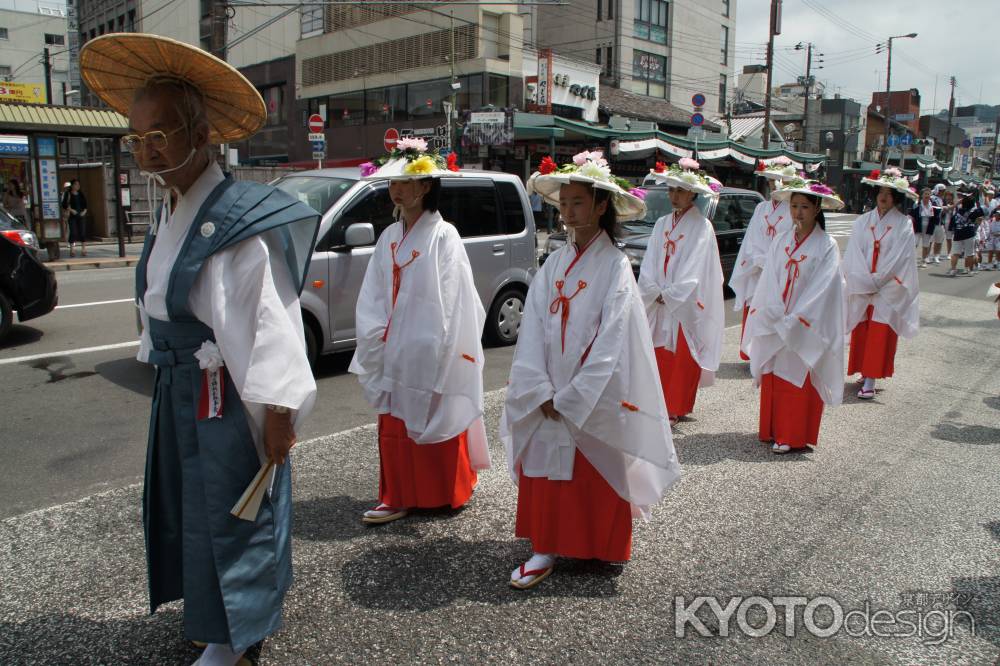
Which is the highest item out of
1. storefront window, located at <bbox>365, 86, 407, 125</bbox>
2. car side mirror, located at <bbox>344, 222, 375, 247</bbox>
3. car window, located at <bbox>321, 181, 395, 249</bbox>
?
storefront window, located at <bbox>365, 86, 407, 125</bbox>

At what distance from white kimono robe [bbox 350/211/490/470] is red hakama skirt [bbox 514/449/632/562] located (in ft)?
2.43

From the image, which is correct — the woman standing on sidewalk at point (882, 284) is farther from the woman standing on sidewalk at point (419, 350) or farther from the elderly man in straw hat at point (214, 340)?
the elderly man in straw hat at point (214, 340)

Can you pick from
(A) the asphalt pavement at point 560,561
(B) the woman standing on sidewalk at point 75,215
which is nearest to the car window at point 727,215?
(A) the asphalt pavement at point 560,561

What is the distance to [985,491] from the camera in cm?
477

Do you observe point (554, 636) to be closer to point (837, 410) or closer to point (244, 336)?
point (244, 336)

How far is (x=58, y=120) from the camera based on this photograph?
55.0ft

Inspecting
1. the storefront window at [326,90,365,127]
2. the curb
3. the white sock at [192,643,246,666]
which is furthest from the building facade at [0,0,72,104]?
the white sock at [192,643,246,666]

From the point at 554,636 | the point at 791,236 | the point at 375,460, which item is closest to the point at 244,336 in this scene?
the point at 554,636

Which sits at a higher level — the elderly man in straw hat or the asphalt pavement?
the elderly man in straw hat

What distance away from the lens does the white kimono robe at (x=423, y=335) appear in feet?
13.1

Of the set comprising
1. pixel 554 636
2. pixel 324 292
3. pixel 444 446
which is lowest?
pixel 554 636

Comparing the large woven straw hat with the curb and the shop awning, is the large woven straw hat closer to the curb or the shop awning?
the curb

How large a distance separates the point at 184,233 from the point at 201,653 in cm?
157

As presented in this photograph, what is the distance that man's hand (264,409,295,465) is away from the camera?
2.52 meters
